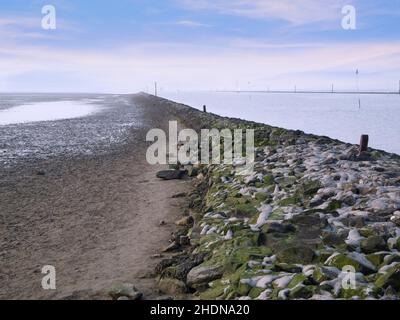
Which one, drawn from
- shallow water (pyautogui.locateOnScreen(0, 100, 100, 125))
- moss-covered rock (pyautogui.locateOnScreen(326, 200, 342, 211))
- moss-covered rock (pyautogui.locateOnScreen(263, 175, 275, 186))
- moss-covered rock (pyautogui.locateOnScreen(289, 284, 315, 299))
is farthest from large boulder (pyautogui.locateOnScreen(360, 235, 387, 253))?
shallow water (pyautogui.locateOnScreen(0, 100, 100, 125))

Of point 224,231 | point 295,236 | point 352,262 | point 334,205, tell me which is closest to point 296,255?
point 295,236

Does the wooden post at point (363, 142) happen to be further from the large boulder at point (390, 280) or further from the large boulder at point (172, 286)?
the large boulder at point (172, 286)

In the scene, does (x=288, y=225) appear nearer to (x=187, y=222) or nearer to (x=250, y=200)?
(x=250, y=200)

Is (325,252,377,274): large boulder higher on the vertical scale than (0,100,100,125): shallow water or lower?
lower

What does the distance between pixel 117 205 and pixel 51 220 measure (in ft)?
6.63

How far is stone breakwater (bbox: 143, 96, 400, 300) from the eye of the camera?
17.7 ft

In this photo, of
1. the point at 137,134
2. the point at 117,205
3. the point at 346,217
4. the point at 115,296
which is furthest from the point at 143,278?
the point at 137,134

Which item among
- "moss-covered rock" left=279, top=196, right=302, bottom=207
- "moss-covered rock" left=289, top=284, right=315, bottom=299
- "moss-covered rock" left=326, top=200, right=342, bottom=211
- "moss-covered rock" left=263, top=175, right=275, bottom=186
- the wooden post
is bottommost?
"moss-covered rock" left=289, top=284, right=315, bottom=299

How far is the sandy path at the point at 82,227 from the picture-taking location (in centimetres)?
736

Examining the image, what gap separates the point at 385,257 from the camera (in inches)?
224

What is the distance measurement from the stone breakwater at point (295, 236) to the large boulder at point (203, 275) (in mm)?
15

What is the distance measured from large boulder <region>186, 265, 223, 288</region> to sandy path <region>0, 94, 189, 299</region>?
0.69 metres

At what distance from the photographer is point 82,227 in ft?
33.8

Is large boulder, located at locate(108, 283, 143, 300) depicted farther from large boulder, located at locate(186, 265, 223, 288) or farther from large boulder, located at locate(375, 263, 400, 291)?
large boulder, located at locate(375, 263, 400, 291)
